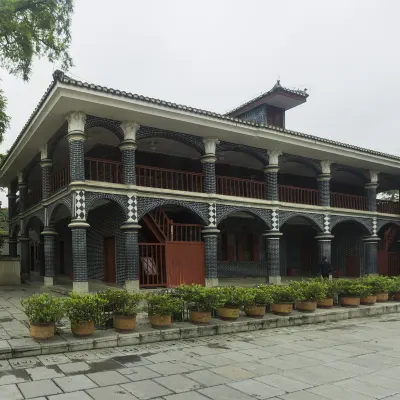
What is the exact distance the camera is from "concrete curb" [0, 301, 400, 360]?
6.88m

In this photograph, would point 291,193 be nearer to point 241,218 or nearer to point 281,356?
point 241,218

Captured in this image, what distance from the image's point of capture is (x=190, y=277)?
15.4 m

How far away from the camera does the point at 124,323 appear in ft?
26.5

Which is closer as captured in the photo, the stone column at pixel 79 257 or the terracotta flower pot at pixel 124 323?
the terracotta flower pot at pixel 124 323

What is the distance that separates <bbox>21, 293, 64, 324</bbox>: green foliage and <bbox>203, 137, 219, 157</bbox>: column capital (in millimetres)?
9577

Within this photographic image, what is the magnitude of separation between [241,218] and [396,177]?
31.4ft

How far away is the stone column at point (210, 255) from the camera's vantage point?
15.5 metres

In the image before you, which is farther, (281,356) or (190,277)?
(190,277)

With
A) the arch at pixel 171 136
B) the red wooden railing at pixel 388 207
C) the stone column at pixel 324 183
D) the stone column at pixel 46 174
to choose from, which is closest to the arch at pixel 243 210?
the arch at pixel 171 136

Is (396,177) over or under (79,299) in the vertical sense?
over

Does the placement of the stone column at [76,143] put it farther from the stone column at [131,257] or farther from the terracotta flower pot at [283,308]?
the terracotta flower pot at [283,308]

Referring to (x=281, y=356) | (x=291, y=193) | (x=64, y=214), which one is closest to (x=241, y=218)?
(x=291, y=193)

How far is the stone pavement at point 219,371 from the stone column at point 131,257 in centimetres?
557

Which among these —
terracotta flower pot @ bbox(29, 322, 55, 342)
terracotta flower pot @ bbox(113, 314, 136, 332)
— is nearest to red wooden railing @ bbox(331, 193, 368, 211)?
terracotta flower pot @ bbox(113, 314, 136, 332)
